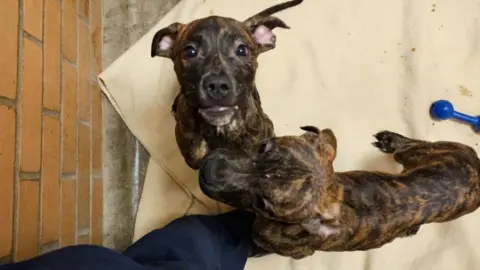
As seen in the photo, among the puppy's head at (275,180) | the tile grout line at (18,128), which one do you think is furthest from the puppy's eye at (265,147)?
the tile grout line at (18,128)

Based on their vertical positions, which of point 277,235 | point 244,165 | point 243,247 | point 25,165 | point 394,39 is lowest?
point 243,247

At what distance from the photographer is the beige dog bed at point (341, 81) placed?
345 centimetres

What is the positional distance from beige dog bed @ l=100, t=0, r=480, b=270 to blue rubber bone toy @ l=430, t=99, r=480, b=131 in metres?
0.06

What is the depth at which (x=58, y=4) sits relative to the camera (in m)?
3.00

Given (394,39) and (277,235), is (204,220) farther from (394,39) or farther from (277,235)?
(394,39)

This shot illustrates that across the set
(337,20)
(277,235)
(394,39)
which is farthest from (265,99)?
(277,235)

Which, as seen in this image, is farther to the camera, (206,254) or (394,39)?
(394,39)

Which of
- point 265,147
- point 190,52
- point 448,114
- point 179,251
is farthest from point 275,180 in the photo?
point 448,114

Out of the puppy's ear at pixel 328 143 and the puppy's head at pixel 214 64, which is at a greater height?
the puppy's head at pixel 214 64

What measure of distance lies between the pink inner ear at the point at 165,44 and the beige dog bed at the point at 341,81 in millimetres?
727

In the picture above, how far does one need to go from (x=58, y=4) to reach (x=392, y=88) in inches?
84.7

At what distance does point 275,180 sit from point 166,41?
3.46ft

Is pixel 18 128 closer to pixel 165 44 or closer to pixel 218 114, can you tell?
pixel 165 44

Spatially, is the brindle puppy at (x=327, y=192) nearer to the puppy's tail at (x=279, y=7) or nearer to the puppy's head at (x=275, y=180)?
the puppy's head at (x=275, y=180)
